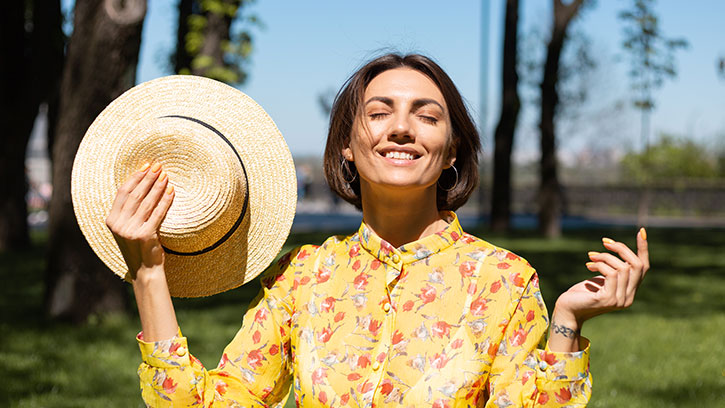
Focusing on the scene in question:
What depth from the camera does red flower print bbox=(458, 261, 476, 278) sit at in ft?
7.05

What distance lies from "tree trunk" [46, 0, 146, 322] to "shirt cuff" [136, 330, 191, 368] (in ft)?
19.1

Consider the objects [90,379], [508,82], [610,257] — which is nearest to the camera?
[610,257]

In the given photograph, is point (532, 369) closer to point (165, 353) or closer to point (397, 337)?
point (397, 337)

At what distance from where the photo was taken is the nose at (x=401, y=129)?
2.14 meters

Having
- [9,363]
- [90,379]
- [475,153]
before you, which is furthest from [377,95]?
[9,363]

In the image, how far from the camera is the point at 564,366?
1.94 meters

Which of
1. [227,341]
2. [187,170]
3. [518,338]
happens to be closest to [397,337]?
[518,338]

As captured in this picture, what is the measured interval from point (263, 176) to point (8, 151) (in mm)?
13943

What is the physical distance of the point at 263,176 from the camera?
241 cm

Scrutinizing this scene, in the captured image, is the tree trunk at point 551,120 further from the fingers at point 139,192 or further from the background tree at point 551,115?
the fingers at point 139,192

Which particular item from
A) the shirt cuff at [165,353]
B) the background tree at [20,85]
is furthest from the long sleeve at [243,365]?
the background tree at [20,85]

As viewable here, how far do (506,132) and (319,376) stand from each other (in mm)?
19304

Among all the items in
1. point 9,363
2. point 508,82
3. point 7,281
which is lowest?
point 7,281

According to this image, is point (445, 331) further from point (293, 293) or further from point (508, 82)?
point (508, 82)
